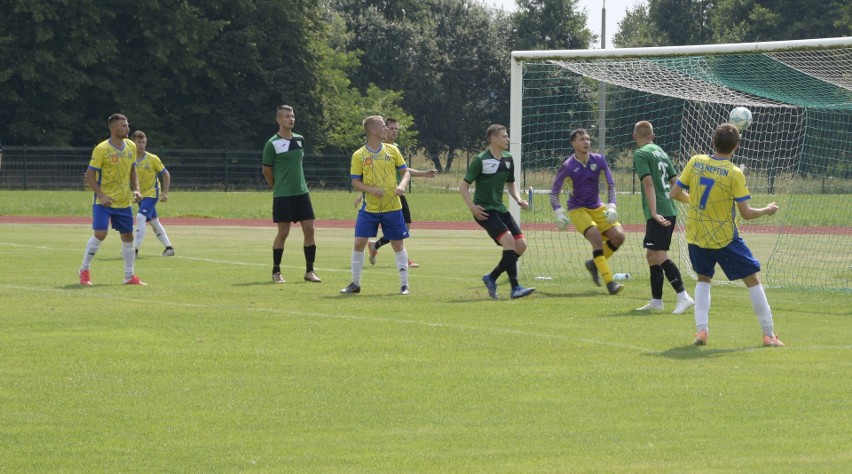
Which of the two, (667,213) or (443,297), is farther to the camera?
(443,297)

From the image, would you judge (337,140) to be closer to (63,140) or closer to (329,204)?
(63,140)

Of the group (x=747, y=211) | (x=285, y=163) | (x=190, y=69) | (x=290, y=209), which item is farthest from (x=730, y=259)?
(x=190, y=69)

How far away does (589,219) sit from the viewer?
14734mm

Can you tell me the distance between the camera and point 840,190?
113 feet

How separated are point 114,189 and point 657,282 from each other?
673 cm

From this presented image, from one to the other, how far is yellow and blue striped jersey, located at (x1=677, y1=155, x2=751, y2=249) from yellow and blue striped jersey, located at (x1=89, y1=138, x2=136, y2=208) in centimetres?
771

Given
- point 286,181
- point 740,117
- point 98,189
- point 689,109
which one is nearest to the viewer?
point 740,117

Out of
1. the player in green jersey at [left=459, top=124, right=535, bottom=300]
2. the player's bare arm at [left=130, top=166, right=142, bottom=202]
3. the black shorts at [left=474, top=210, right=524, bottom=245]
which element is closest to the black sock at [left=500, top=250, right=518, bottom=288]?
the player in green jersey at [left=459, top=124, right=535, bottom=300]

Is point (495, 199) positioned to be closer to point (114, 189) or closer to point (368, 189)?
point (368, 189)

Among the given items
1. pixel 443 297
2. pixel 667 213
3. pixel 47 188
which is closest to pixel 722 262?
pixel 667 213

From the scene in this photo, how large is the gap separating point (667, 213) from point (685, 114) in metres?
8.47

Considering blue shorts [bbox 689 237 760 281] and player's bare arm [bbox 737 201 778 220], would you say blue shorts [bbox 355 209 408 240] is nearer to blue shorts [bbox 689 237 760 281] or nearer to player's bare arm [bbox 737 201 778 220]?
blue shorts [bbox 689 237 760 281]

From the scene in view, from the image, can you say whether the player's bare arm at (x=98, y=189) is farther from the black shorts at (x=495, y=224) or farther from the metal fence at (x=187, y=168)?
the metal fence at (x=187, y=168)

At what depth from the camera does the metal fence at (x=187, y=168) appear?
4919 centimetres
